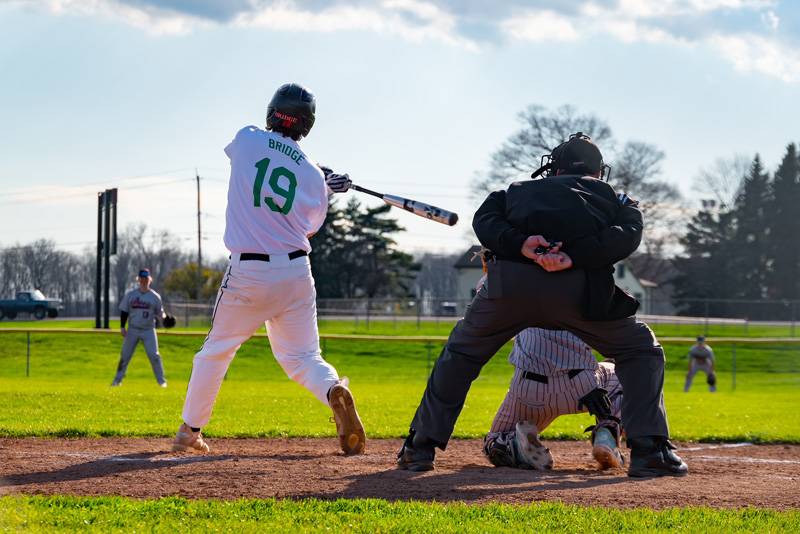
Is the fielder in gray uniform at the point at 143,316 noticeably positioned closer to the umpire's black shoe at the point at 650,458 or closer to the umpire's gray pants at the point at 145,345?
the umpire's gray pants at the point at 145,345

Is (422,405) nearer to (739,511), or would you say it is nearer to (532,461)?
(532,461)

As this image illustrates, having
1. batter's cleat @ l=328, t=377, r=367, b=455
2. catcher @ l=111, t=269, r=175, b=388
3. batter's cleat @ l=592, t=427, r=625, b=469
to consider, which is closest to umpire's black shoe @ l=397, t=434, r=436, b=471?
batter's cleat @ l=328, t=377, r=367, b=455

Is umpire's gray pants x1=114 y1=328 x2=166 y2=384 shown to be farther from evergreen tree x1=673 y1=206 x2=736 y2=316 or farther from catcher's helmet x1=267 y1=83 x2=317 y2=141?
evergreen tree x1=673 y1=206 x2=736 y2=316

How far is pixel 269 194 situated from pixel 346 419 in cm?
153

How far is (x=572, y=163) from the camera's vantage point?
6.24 m

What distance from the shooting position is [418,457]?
6.05m

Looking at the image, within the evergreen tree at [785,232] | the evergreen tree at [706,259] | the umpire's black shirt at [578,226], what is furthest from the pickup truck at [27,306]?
the umpire's black shirt at [578,226]

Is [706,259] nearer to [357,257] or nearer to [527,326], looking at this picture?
[357,257]

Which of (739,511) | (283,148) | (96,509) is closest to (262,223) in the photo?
(283,148)

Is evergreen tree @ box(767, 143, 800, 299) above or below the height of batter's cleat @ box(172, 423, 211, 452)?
above

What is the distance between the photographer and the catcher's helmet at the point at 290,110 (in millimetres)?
6734

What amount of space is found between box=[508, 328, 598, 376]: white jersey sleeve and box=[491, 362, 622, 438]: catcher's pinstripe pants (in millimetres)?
50

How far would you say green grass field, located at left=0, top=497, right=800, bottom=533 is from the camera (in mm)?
4086

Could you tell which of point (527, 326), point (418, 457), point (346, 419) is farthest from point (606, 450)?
point (346, 419)
